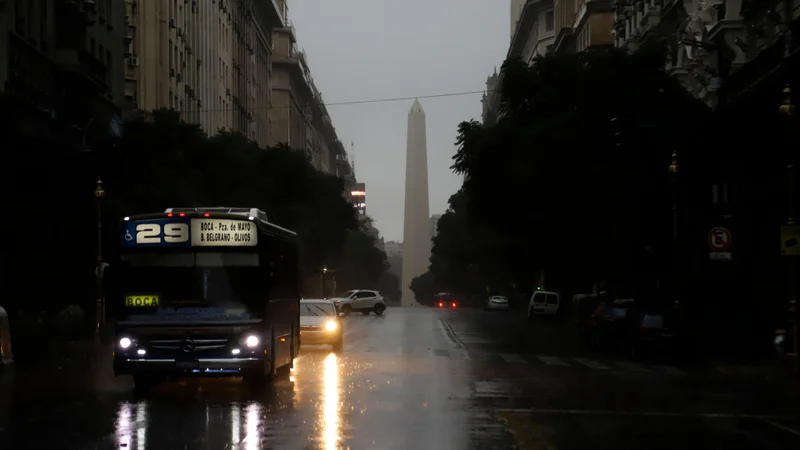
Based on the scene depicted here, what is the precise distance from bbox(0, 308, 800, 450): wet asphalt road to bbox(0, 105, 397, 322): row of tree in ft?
40.7

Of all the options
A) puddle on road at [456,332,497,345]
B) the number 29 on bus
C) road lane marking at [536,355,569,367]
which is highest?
the number 29 on bus

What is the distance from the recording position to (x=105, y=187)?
167 ft

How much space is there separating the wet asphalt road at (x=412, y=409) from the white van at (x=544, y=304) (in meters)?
36.9

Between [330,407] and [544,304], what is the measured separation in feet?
166

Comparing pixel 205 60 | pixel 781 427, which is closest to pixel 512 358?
pixel 781 427

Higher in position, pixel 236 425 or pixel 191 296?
pixel 191 296

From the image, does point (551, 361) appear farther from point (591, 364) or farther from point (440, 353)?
point (440, 353)

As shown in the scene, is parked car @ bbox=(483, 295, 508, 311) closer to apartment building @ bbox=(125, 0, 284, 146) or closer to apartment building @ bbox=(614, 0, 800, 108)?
apartment building @ bbox=(125, 0, 284, 146)

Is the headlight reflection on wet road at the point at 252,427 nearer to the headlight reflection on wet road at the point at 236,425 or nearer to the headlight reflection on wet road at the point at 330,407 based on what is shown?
the headlight reflection on wet road at the point at 236,425

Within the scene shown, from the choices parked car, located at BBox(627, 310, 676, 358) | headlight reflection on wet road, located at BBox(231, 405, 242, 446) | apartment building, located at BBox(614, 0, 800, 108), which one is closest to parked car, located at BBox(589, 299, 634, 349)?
parked car, located at BBox(627, 310, 676, 358)

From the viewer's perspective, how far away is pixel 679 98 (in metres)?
49.4

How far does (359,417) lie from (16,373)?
39.8 ft

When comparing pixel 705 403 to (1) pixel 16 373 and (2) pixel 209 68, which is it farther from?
(2) pixel 209 68

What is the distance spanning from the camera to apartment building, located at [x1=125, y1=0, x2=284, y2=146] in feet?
228
